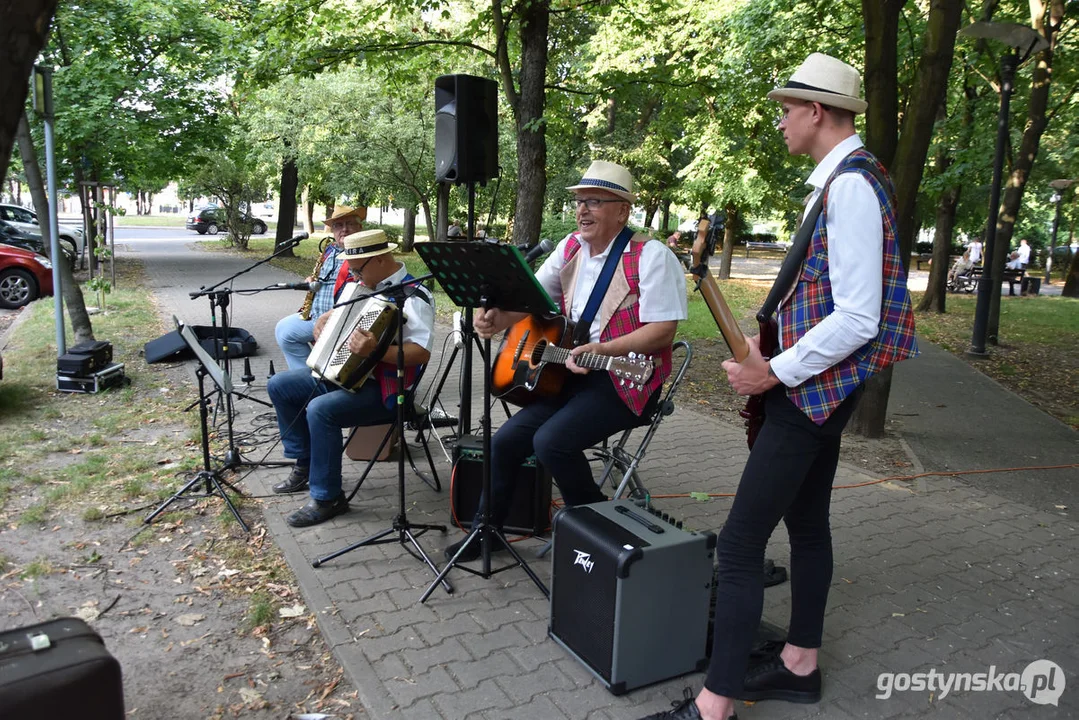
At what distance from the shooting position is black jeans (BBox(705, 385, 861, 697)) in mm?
2621

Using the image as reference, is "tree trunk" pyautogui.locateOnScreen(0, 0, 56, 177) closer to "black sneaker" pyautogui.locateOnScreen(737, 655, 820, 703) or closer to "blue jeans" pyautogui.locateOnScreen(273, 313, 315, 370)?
"black sneaker" pyautogui.locateOnScreen(737, 655, 820, 703)

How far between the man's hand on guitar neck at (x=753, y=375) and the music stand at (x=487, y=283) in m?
1.05

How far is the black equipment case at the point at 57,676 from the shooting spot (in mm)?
1972

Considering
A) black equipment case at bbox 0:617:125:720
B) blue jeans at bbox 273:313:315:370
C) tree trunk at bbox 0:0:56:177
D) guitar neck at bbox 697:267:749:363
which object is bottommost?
black equipment case at bbox 0:617:125:720

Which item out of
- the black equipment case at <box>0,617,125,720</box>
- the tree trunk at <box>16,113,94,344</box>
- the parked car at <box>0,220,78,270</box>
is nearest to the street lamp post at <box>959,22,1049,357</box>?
the black equipment case at <box>0,617,125,720</box>

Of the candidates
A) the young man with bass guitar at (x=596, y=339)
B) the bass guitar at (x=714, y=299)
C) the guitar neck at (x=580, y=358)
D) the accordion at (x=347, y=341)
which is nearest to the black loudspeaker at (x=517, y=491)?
the young man with bass guitar at (x=596, y=339)

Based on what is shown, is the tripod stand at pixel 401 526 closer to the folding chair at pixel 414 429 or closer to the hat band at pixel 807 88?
the folding chair at pixel 414 429

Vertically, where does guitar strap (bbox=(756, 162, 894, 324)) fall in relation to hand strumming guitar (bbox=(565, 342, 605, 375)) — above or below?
above

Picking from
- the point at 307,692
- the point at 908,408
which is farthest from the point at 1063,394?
the point at 307,692

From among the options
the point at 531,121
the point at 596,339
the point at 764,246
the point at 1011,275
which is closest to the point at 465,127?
the point at 596,339

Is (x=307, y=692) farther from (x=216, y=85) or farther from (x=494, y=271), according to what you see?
(x=216, y=85)

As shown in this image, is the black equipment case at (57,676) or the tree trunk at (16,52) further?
the black equipment case at (57,676)

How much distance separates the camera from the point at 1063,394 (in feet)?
31.2

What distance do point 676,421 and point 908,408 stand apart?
2.67 metres
